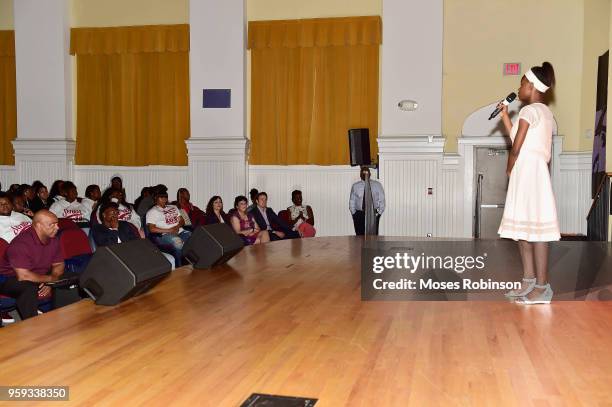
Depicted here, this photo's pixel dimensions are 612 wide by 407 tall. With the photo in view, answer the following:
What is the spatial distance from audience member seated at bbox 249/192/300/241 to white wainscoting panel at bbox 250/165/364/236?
1759 millimetres

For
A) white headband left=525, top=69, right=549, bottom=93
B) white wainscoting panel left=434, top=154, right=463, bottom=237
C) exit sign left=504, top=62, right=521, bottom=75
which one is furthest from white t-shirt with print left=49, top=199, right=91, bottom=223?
exit sign left=504, top=62, right=521, bottom=75

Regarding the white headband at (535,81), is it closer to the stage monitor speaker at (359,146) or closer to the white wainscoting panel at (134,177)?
the stage monitor speaker at (359,146)

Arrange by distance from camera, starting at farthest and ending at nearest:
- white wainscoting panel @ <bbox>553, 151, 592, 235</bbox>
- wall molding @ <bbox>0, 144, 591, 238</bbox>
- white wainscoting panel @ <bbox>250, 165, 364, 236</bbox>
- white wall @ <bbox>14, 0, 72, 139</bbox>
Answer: white wall @ <bbox>14, 0, 72, 139</bbox> → white wainscoting panel @ <bbox>250, 165, 364, 236</bbox> → wall molding @ <bbox>0, 144, 591, 238</bbox> → white wainscoting panel @ <bbox>553, 151, 592, 235</bbox>

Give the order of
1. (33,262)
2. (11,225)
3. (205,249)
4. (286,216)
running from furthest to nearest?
(286,216)
(205,249)
(11,225)
(33,262)

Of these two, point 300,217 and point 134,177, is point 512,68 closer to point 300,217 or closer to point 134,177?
point 300,217

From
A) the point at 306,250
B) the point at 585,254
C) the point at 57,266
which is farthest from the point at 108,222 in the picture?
the point at 585,254

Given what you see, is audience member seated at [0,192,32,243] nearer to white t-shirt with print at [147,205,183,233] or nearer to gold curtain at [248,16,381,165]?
white t-shirt with print at [147,205,183,233]

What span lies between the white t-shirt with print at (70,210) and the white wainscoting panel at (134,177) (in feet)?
9.28

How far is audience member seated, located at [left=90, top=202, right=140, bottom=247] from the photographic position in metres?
5.86

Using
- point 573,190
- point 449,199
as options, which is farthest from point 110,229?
point 573,190

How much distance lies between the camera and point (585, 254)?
6.92 meters

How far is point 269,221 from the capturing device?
9070mm

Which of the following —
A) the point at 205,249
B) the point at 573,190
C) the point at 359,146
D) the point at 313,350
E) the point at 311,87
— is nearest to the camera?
the point at 313,350

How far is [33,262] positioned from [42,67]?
25.2ft
